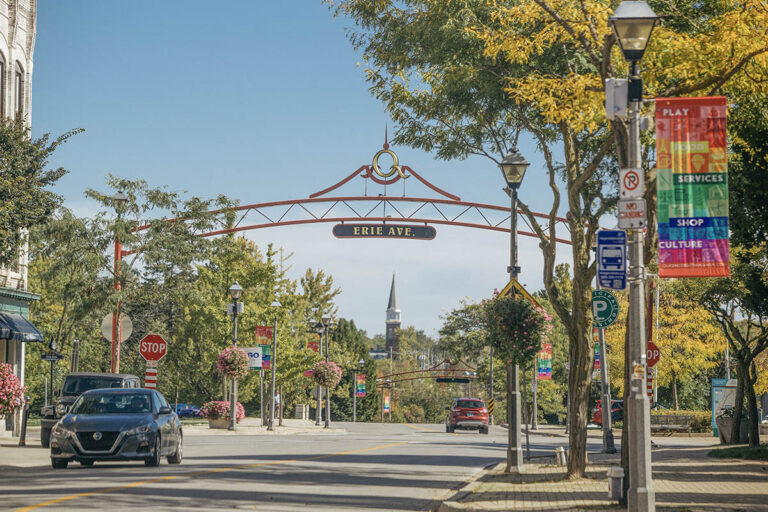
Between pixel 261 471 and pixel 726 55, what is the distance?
36.2ft

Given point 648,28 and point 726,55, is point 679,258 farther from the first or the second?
point 726,55

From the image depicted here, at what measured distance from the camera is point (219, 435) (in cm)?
3984

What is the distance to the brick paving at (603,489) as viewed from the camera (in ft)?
44.6

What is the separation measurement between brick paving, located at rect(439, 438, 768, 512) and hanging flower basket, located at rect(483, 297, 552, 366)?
93.9 inches

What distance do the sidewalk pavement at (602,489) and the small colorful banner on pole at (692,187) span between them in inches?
131

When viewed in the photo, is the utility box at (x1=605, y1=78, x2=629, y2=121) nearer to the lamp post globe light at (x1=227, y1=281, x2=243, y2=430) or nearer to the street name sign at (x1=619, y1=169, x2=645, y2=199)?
the street name sign at (x1=619, y1=169, x2=645, y2=199)

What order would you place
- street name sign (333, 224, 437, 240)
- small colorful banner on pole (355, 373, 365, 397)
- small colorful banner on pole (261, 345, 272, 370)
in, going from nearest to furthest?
street name sign (333, 224, 437, 240) → small colorful banner on pole (261, 345, 272, 370) → small colorful banner on pole (355, 373, 365, 397)

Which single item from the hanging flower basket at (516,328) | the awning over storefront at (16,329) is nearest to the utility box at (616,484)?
the hanging flower basket at (516,328)

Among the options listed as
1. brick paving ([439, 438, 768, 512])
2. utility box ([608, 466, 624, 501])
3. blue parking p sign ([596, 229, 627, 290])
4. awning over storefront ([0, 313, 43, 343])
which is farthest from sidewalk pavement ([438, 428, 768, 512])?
awning over storefront ([0, 313, 43, 343])

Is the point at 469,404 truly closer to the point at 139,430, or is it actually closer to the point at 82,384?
the point at 82,384

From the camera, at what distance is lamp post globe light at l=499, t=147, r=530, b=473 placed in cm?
2047

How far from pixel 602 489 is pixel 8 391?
16.6 meters

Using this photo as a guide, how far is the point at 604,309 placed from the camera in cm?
2456

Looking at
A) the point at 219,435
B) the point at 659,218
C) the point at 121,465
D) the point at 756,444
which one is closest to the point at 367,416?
the point at 219,435
